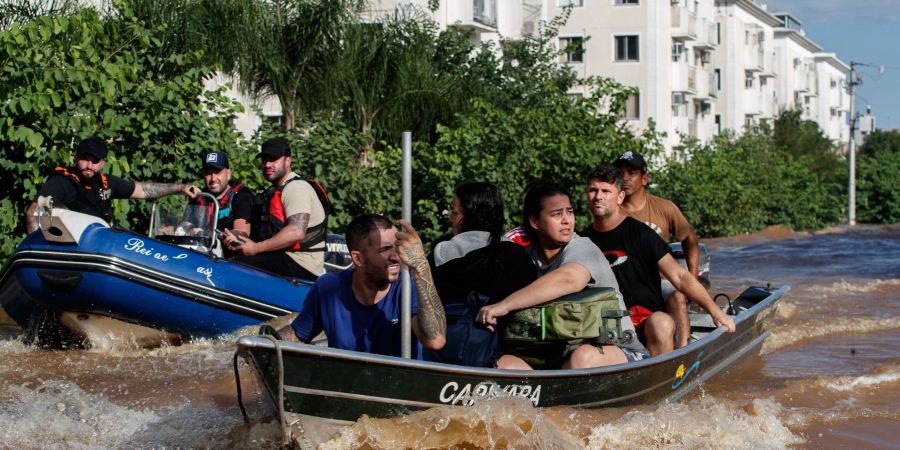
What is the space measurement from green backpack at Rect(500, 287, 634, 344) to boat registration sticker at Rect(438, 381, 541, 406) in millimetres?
291

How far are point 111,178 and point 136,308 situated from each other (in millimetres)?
1606

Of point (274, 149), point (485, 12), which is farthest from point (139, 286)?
point (485, 12)

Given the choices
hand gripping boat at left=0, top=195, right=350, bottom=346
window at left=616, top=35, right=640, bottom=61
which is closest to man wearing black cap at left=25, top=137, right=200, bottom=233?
hand gripping boat at left=0, top=195, right=350, bottom=346

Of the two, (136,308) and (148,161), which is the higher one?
(148,161)

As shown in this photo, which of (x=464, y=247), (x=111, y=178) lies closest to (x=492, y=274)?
(x=464, y=247)

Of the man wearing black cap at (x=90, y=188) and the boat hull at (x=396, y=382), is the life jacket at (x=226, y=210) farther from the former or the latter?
the boat hull at (x=396, y=382)

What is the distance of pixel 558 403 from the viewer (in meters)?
6.29

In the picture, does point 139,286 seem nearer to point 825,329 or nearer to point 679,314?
point 679,314

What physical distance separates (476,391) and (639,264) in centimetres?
202

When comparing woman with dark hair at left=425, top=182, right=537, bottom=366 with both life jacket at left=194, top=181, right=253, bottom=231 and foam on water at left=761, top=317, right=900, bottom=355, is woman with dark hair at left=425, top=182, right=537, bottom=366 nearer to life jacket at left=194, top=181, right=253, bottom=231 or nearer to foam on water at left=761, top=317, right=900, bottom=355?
life jacket at left=194, top=181, right=253, bottom=231

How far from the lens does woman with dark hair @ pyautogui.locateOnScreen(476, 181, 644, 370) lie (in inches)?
235

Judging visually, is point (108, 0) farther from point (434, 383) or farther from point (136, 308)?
point (434, 383)

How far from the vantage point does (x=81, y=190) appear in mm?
10141

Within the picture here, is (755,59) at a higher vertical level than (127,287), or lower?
higher
